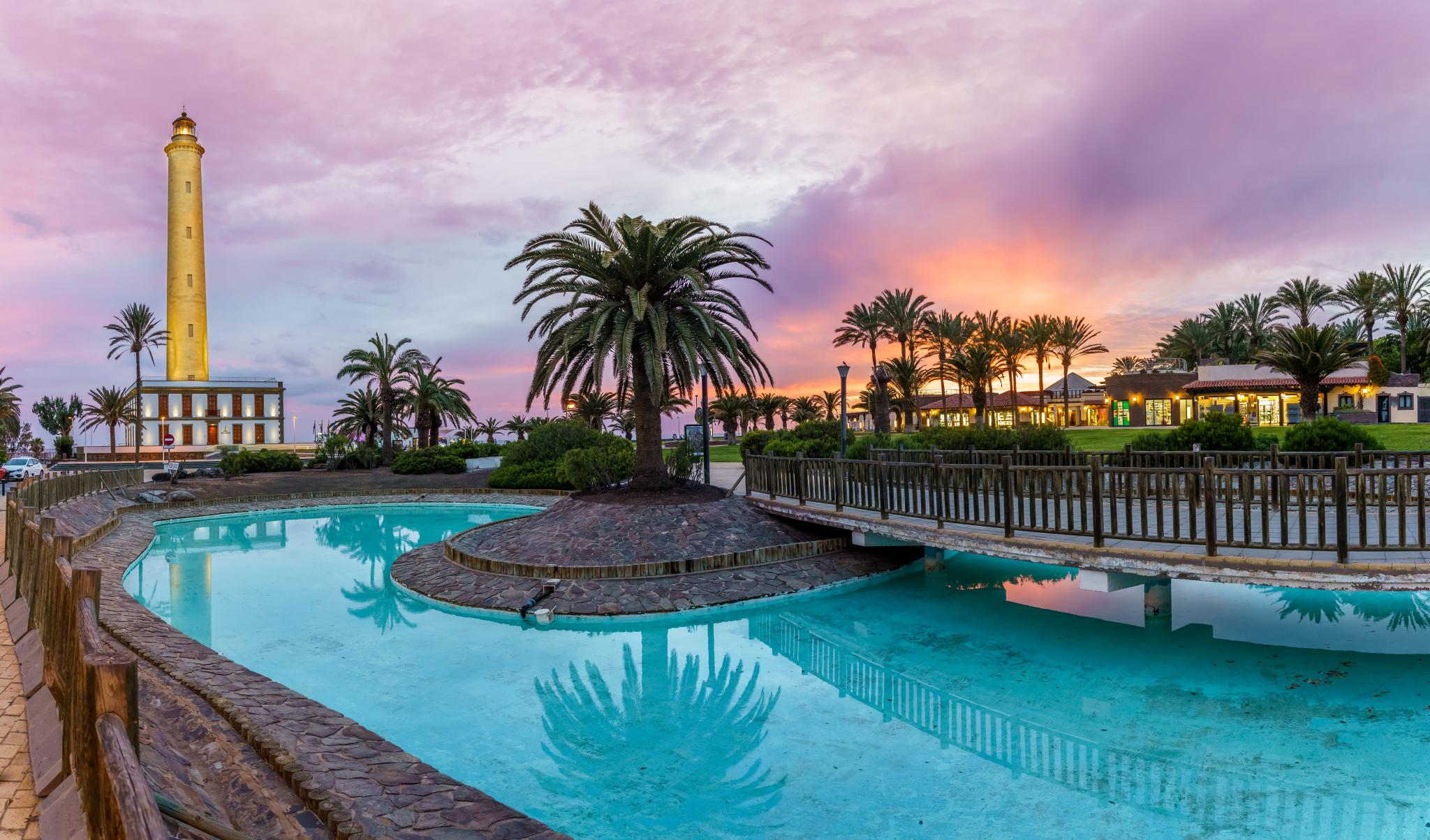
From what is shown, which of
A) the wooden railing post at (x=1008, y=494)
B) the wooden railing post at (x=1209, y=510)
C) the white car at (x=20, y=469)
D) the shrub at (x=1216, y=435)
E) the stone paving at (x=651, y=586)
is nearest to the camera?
the wooden railing post at (x=1209, y=510)

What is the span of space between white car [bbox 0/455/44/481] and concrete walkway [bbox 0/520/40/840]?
38515 millimetres

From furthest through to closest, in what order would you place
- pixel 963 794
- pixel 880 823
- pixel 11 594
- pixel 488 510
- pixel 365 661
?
pixel 488 510 → pixel 365 661 → pixel 11 594 → pixel 963 794 → pixel 880 823

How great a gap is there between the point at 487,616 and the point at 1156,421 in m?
64.1

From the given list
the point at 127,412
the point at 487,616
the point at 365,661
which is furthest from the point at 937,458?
the point at 127,412

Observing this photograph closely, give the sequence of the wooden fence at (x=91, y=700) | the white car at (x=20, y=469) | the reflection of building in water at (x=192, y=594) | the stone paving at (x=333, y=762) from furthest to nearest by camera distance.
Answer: the white car at (x=20, y=469)
the reflection of building in water at (x=192, y=594)
the stone paving at (x=333, y=762)
the wooden fence at (x=91, y=700)

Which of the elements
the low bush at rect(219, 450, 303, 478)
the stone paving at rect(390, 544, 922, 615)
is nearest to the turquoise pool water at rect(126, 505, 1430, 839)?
the stone paving at rect(390, 544, 922, 615)

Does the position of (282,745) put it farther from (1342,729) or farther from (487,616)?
(1342,729)

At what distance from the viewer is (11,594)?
973cm

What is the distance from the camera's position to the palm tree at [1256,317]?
6469 cm

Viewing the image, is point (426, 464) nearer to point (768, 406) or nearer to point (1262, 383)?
point (768, 406)

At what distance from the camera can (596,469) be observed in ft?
70.8

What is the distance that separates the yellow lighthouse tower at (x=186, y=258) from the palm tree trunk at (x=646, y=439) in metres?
68.9

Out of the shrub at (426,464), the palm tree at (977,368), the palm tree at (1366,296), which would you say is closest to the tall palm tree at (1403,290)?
the palm tree at (1366,296)

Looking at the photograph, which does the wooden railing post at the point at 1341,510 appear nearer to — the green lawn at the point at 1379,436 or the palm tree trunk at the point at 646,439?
the palm tree trunk at the point at 646,439
